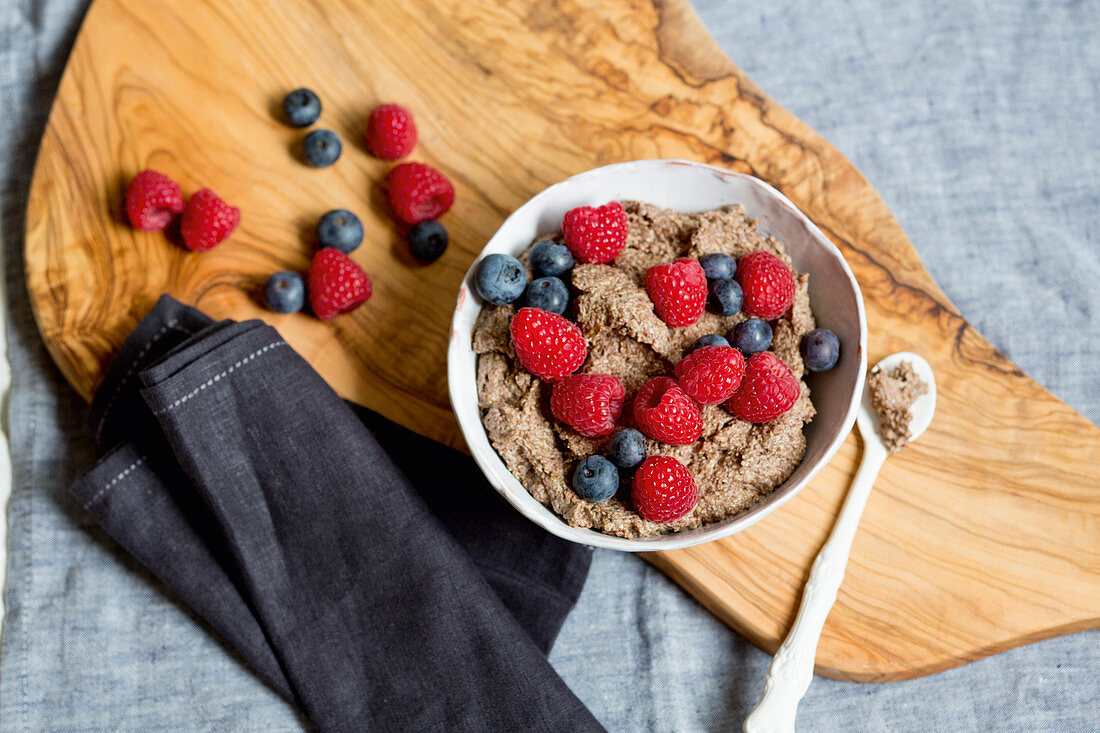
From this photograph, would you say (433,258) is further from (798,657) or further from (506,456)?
(798,657)

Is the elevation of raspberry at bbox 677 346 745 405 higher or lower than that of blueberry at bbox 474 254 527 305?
higher

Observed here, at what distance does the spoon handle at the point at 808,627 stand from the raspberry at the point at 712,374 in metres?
0.53

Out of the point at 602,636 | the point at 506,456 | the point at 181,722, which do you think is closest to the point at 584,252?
the point at 506,456

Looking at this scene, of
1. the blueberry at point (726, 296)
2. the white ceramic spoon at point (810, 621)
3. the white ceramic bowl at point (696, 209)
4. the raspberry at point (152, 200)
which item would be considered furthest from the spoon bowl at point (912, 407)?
the raspberry at point (152, 200)

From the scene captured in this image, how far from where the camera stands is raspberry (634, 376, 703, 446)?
155cm

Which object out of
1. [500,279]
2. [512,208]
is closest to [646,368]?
[500,279]

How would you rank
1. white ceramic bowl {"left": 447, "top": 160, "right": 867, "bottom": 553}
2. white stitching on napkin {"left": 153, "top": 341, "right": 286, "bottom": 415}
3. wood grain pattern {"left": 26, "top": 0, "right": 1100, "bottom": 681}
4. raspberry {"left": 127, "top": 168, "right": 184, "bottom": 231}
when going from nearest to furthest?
white ceramic bowl {"left": 447, "top": 160, "right": 867, "bottom": 553}
white stitching on napkin {"left": 153, "top": 341, "right": 286, "bottom": 415}
wood grain pattern {"left": 26, "top": 0, "right": 1100, "bottom": 681}
raspberry {"left": 127, "top": 168, "right": 184, "bottom": 231}

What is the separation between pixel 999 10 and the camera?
256 cm

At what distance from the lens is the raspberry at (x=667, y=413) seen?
5.07ft

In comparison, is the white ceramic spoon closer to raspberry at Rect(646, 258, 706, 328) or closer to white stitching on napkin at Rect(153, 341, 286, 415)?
raspberry at Rect(646, 258, 706, 328)

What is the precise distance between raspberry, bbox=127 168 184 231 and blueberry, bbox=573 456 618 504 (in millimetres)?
1260

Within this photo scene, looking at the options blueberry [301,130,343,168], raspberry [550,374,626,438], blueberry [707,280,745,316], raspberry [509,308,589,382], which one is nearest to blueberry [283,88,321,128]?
blueberry [301,130,343,168]

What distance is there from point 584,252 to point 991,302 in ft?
4.58

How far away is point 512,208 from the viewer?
213 cm
